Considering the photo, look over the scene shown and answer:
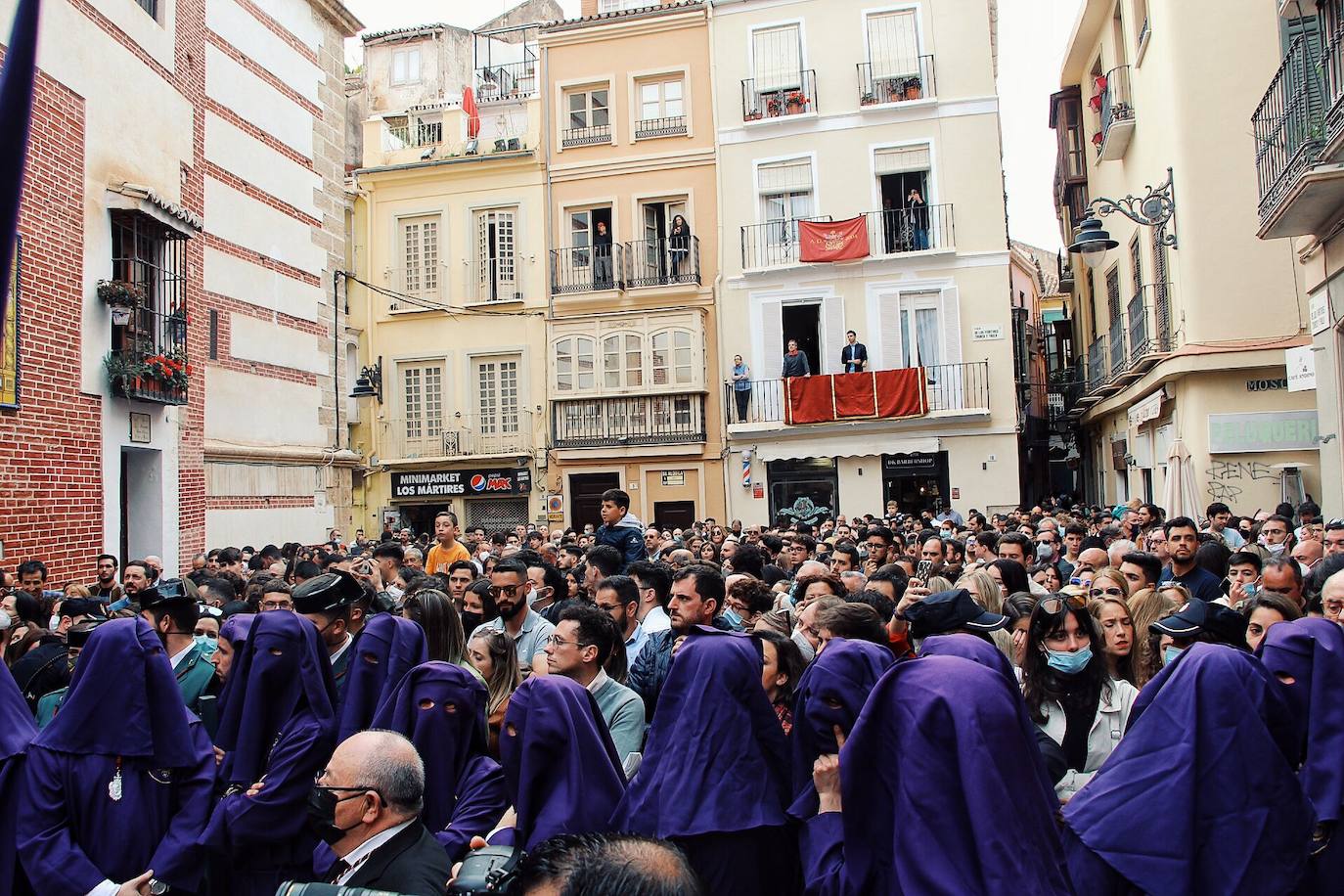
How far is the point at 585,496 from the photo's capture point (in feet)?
87.3

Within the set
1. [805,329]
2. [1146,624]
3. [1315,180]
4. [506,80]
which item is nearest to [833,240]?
[805,329]

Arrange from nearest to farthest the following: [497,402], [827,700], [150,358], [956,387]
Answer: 1. [827,700]
2. [150,358]
3. [956,387]
4. [497,402]

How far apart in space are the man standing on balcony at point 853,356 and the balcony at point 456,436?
812 centimetres

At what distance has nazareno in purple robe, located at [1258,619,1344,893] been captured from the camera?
3916 mm

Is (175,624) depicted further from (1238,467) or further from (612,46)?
(612,46)

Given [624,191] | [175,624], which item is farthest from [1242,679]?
[624,191]

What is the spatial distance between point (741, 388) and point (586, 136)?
792 centimetres

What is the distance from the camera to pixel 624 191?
27031 mm

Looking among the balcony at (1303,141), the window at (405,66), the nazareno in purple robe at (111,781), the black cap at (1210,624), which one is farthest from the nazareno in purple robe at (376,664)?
the window at (405,66)

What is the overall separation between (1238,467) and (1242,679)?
1508 cm

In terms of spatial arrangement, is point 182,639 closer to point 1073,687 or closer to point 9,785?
point 9,785

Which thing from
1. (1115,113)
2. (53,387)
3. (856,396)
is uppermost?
(1115,113)

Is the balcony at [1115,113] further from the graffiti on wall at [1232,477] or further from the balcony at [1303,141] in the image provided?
the balcony at [1303,141]

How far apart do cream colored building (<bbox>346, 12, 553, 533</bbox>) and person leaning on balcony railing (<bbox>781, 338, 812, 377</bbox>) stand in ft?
20.9
